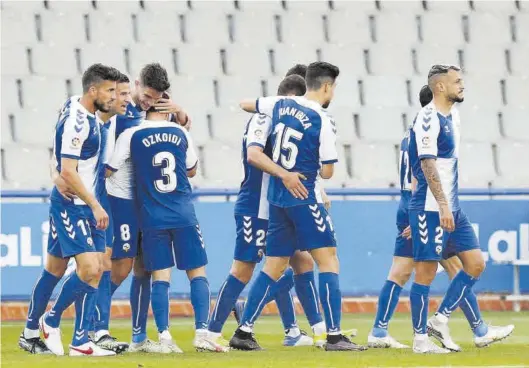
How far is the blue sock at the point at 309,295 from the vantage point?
10341mm

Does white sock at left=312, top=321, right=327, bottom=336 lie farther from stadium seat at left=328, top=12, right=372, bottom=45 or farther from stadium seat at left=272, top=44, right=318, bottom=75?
stadium seat at left=328, top=12, right=372, bottom=45

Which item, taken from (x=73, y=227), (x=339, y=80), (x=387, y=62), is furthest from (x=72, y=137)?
(x=387, y=62)

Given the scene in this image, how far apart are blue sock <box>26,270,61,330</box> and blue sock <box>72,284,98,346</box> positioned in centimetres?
51

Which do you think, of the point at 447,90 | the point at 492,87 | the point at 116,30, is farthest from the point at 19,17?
the point at 447,90

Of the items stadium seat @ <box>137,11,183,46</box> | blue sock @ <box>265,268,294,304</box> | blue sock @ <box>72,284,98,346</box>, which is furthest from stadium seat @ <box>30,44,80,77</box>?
blue sock @ <box>72,284,98,346</box>

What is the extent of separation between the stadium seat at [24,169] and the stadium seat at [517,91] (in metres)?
6.17

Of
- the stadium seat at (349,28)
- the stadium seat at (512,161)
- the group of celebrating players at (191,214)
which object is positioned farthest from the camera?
the stadium seat at (349,28)

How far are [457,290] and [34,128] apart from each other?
7.16 meters

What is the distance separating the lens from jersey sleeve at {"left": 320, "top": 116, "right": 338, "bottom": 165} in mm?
9375

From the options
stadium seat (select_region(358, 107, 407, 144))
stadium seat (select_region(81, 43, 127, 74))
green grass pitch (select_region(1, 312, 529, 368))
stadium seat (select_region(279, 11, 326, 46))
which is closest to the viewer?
green grass pitch (select_region(1, 312, 529, 368))

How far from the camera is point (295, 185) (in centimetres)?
939

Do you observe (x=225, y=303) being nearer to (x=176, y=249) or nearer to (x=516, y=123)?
(x=176, y=249)

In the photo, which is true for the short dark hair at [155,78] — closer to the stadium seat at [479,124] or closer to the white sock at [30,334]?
the white sock at [30,334]

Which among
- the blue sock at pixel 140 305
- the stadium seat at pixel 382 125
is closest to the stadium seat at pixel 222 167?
the stadium seat at pixel 382 125
